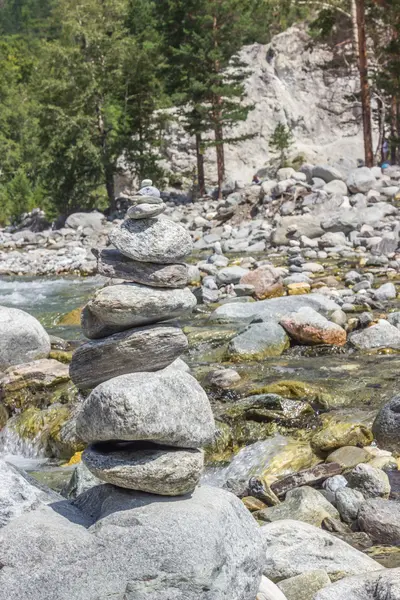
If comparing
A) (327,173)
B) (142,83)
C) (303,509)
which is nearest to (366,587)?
(303,509)

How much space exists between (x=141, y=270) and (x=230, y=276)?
37.2ft

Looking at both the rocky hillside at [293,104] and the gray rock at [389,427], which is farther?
the rocky hillside at [293,104]

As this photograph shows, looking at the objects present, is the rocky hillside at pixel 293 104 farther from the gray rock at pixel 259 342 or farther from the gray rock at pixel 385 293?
the gray rock at pixel 259 342

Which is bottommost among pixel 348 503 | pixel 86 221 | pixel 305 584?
pixel 348 503

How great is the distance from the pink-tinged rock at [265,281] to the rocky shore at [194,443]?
1.85 meters

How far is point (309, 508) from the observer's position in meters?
6.28

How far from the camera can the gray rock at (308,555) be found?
518 centimetres

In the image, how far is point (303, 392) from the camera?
9.34 m

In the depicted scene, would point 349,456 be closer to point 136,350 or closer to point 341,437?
point 341,437

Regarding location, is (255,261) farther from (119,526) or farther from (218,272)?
(119,526)

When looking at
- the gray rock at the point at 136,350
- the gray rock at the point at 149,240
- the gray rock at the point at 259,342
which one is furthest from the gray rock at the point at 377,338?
the gray rock at the point at 149,240

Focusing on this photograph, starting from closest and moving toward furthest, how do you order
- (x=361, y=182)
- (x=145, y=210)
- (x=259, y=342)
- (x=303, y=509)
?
(x=145, y=210), (x=303, y=509), (x=259, y=342), (x=361, y=182)

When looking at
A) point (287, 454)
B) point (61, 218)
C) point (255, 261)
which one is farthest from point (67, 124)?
point (287, 454)

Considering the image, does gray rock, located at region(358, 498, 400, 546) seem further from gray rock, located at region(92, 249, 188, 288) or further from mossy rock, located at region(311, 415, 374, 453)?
gray rock, located at region(92, 249, 188, 288)
